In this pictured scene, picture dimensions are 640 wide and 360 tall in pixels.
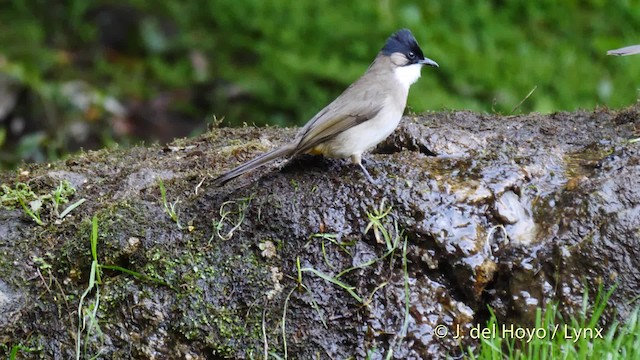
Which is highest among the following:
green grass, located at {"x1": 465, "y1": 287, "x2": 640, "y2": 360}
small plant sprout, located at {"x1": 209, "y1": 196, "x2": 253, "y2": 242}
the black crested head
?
the black crested head

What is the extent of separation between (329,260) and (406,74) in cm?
128

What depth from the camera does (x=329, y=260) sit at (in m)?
4.16

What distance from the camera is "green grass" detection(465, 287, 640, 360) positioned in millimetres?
3590

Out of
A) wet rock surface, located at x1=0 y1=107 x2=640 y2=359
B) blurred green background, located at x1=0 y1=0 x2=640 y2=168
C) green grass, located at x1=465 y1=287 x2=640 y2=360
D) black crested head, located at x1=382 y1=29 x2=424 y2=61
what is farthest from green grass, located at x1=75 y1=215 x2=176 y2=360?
blurred green background, located at x1=0 y1=0 x2=640 y2=168

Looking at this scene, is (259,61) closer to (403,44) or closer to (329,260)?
(403,44)

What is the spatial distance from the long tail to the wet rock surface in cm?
8

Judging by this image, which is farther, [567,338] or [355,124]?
[355,124]

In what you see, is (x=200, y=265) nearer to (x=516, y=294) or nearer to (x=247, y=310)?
(x=247, y=310)

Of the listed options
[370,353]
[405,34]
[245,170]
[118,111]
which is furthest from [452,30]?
[370,353]

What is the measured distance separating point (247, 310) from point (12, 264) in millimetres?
1116

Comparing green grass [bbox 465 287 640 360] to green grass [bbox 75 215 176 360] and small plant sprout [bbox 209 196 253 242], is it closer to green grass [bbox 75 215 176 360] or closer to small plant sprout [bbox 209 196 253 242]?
small plant sprout [bbox 209 196 253 242]

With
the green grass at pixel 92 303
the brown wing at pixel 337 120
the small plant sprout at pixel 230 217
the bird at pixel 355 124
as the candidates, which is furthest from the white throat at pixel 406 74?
the green grass at pixel 92 303

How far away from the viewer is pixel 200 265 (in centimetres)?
415

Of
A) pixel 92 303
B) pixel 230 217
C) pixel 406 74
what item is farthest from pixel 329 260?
pixel 406 74
